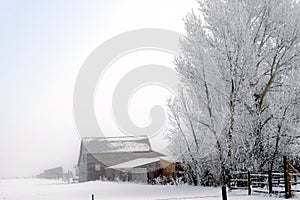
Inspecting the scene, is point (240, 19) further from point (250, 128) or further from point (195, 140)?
point (195, 140)

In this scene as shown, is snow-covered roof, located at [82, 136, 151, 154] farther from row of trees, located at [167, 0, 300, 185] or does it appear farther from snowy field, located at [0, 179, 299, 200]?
row of trees, located at [167, 0, 300, 185]

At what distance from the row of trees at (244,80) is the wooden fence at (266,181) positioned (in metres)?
0.68

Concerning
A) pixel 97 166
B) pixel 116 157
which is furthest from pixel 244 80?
pixel 97 166

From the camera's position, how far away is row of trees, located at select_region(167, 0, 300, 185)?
20.0 m

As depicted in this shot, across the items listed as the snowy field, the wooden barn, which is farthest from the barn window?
the snowy field

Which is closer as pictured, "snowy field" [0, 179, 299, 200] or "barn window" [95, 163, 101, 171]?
"snowy field" [0, 179, 299, 200]

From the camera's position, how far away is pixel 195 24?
22.4 meters

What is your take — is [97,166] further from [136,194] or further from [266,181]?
[266,181]

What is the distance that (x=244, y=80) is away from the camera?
794 inches

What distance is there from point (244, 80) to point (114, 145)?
34210 mm

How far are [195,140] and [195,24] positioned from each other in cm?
719

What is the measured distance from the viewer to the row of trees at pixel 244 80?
20016 millimetres

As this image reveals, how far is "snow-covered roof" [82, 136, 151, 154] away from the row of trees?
96.3ft

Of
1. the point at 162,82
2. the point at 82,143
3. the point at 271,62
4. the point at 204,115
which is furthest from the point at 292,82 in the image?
the point at 82,143
